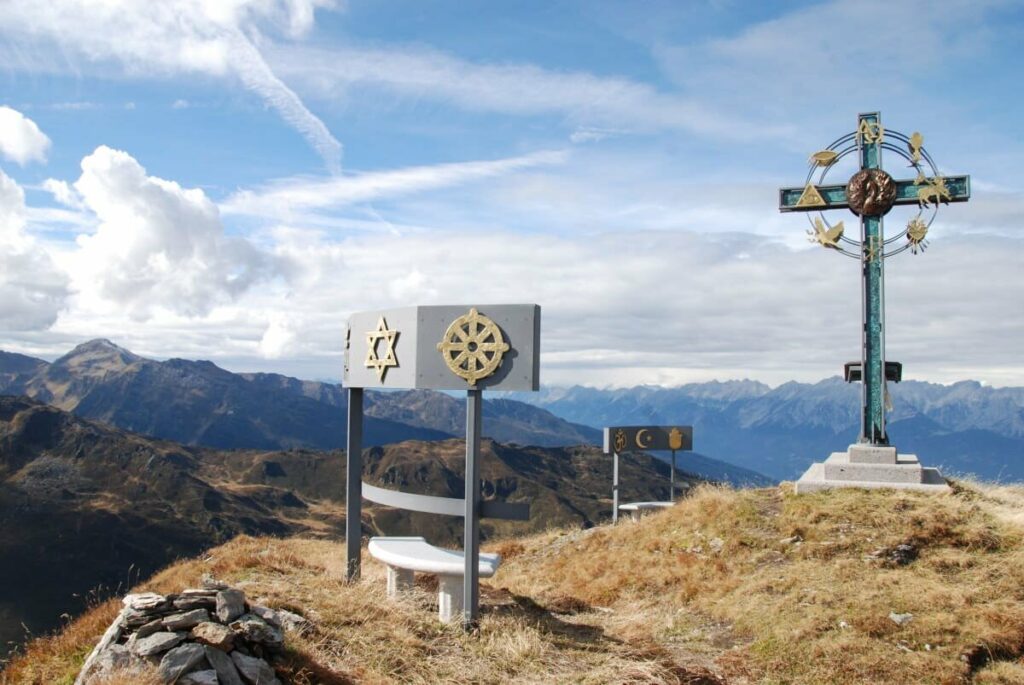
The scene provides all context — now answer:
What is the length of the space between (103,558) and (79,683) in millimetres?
154255

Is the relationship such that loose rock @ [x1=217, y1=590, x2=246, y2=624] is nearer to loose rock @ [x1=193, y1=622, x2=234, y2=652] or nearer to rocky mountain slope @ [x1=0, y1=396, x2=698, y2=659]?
loose rock @ [x1=193, y1=622, x2=234, y2=652]

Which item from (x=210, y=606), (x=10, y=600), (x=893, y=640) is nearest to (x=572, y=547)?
(x=893, y=640)

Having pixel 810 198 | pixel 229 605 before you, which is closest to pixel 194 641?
pixel 229 605

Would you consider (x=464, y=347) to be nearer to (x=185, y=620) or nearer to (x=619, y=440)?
(x=185, y=620)

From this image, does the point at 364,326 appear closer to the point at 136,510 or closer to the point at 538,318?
the point at 538,318

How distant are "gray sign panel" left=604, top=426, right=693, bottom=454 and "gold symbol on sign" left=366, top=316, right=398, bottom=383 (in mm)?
11396

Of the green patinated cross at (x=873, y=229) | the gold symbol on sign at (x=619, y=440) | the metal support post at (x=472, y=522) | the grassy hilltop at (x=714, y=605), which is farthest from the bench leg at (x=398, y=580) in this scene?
the green patinated cross at (x=873, y=229)

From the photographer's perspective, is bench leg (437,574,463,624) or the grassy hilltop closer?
the grassy hilltop

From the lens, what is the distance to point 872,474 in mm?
19391

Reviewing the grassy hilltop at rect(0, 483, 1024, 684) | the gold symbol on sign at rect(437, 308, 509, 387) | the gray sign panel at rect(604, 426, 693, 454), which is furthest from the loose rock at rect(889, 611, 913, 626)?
the gray sign panel at rect(604, 426, 693, 454)

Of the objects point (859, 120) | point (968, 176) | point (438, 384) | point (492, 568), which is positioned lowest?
point (492, 568)

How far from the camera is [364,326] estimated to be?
14719mm

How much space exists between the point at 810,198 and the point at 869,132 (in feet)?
7.35

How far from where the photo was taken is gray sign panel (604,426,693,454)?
2495 cm
